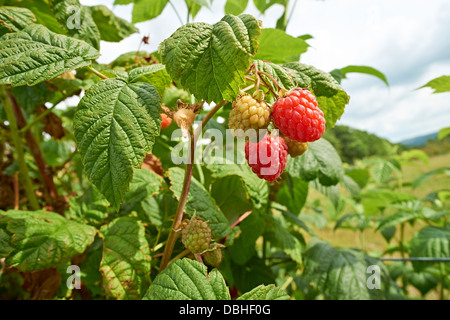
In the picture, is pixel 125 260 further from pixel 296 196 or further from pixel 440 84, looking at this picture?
pixel 440 84

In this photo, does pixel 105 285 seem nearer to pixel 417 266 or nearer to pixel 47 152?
pixel 417 266

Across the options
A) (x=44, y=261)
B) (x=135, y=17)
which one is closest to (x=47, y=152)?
(x=135, y=17)

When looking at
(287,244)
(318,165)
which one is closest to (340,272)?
(287,244)

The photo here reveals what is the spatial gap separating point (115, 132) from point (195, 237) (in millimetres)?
209

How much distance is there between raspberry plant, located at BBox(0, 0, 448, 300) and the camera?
45 centimetres

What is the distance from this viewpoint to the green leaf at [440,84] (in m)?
0.83

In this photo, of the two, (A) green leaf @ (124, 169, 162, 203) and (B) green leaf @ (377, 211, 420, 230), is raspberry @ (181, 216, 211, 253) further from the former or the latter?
(B) green leaf @ (377, 211, 420, 230)

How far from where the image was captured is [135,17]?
3.52 ft

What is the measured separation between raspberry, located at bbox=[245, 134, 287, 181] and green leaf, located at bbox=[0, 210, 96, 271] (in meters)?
0.38

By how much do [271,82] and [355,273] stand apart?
79 centimetres

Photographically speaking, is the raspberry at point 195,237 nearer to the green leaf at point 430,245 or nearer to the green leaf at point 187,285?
the green leaf at point 187,285

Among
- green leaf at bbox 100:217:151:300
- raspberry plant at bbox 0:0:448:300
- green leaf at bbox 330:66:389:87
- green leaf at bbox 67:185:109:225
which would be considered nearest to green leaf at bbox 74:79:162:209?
raspberry plant at bbox 0:0:448:300

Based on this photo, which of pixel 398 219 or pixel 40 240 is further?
pixel 398 219

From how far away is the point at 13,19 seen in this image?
23.4 inches
